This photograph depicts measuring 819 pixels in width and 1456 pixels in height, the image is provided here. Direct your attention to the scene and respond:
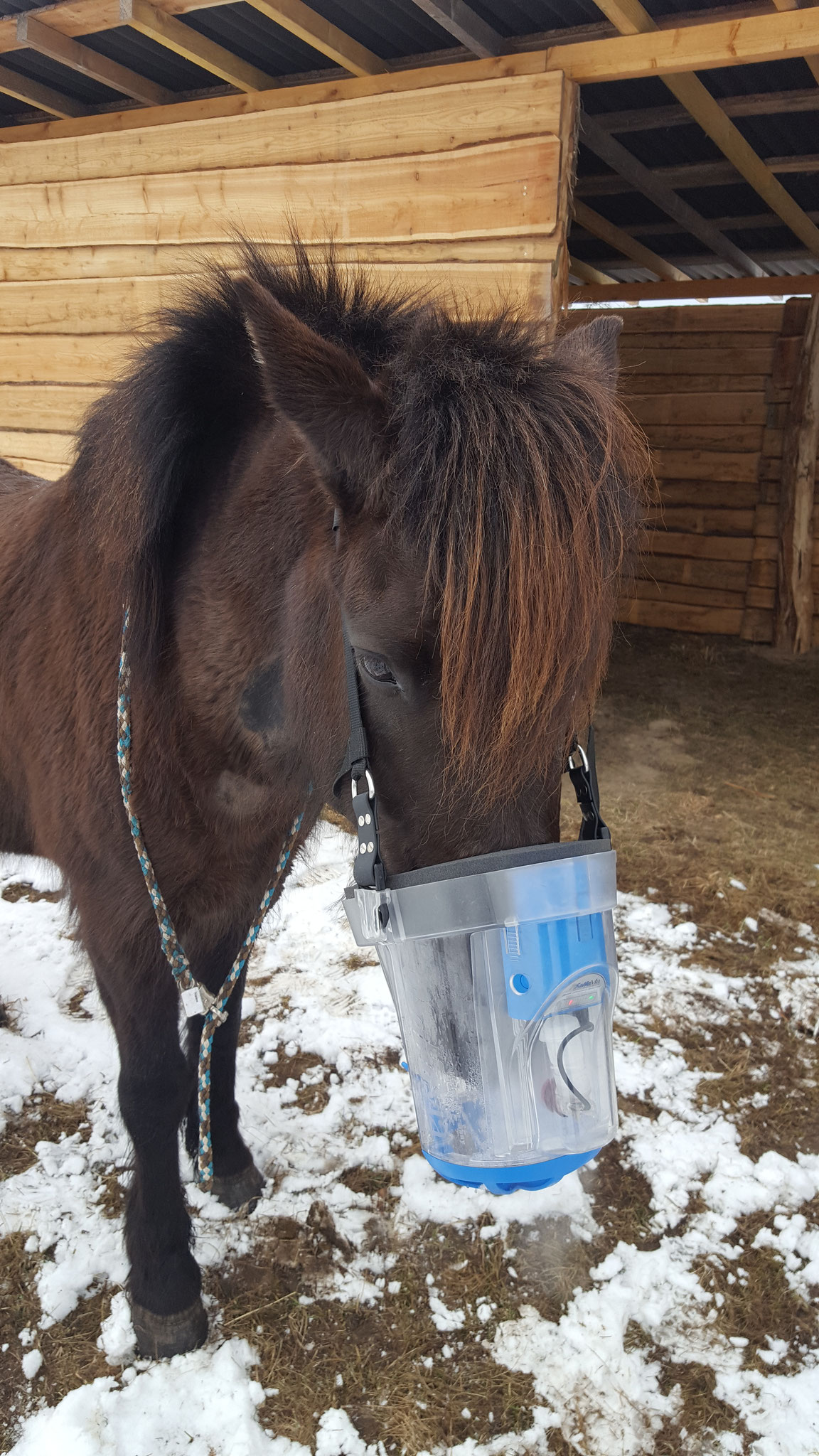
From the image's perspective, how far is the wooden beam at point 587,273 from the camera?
7770 mm

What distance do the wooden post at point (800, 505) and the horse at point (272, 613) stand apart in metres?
6.90

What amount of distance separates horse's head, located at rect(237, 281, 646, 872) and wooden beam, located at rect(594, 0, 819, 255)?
2980mm

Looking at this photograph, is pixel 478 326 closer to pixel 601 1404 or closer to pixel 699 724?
pixel 601 1404

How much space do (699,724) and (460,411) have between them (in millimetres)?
5308

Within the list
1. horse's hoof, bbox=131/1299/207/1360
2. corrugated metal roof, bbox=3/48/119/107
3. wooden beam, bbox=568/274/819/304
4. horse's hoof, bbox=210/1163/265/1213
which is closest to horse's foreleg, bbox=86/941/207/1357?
horse's hoof, bbox=131/1299/207/1360

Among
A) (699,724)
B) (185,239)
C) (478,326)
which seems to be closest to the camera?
(478,326)

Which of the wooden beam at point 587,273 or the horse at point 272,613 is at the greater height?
the wooden beam at point 587,273

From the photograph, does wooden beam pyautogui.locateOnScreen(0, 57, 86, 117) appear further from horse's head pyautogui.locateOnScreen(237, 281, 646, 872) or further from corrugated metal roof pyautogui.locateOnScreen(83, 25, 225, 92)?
horse's head pyautogui.locateOnScreen(237, 281, 646, 872)

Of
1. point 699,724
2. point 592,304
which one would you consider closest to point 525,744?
point 699,724

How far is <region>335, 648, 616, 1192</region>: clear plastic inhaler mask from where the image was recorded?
3.57 feet

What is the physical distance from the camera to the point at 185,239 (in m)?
4.33

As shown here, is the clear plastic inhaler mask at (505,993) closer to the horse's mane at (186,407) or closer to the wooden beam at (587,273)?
the horse's mane at (186,407)

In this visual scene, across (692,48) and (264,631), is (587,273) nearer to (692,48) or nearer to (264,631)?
(692,48)

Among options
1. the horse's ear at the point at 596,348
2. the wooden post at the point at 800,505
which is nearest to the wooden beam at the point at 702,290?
the wooden post at the point at 800,505
